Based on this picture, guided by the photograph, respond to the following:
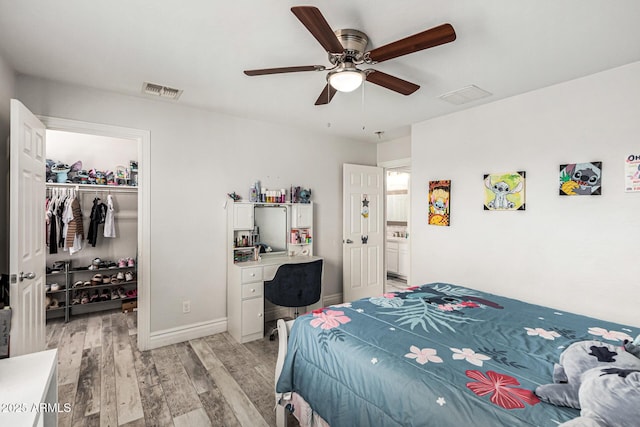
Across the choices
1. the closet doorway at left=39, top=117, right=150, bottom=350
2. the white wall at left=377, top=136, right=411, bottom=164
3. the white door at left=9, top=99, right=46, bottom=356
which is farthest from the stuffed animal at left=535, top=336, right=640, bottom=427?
the closet doorway at left=39, top=117, right=150, bottom=350

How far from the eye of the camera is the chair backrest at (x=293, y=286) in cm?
318

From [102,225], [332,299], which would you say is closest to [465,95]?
[332,299]

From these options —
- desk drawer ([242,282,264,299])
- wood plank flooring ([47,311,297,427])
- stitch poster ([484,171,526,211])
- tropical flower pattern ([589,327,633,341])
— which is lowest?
wood plank flooring ([47,311,297,427])

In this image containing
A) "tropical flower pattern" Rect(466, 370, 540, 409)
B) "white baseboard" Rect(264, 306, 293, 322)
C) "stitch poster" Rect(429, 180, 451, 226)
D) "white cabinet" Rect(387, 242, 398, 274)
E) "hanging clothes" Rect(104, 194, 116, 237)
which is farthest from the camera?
"white cabinet" Rect(387, 242, 398, 274)

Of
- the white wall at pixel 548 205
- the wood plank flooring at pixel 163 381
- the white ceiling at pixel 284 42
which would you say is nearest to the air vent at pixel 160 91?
the white ceiling at pixel 284 42

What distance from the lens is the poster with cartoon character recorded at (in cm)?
226

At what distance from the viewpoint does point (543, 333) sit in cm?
184

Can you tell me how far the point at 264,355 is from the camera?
9.75 feet

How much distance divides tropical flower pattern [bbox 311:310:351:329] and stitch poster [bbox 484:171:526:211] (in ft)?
6.57

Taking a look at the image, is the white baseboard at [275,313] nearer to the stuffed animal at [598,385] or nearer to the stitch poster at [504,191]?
the stitch poster at [504,191]

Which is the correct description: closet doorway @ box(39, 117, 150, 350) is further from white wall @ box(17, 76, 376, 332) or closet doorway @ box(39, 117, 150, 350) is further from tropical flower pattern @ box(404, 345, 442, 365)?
tropical flower pattern @ box(404, 345, 442, 365)

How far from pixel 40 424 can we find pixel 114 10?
1.97 metres

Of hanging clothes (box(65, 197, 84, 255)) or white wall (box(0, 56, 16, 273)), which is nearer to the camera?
white wall (box(0, 56, 16, 273))

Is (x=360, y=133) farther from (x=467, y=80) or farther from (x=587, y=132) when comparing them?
(x=587, y=132)
